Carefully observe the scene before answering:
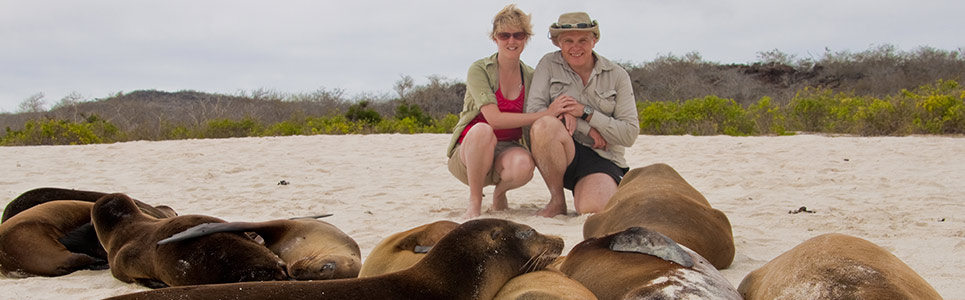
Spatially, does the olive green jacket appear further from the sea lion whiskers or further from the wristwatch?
the sea lion whiskers

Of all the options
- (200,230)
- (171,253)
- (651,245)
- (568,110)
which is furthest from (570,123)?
(171,253)

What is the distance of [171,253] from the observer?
3479mm

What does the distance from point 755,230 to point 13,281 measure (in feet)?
16.0

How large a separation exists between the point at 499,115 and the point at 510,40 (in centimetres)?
63

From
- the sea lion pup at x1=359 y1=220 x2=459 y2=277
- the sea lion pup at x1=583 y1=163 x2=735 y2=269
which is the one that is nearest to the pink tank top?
the sea lion pup at x1=583 y1=163 x2=735 y2=269

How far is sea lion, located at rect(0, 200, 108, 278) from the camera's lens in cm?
Answer: 423

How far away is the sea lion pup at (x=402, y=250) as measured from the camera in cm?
337

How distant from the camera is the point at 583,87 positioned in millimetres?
6426

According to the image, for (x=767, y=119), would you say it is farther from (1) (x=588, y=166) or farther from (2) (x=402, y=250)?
(2) (x=402, y=250)

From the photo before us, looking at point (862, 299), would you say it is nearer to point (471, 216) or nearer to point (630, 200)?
point (630, 200)

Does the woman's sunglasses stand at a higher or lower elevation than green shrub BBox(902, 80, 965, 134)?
higher

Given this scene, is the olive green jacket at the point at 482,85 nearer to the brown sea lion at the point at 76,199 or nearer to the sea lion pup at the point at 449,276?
the brown sea lion at the point at 76,199

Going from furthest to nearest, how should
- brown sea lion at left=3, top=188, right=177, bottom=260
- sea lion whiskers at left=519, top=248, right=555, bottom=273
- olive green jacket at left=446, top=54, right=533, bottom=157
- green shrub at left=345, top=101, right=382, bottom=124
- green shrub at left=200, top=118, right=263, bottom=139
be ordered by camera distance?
1. green shrub at left=345, top=101, right=382, bottom=124
2. green shrub at left=200, top=118, right=263, bottom=139
3. olive green jacket at left=446, top=54, right=533, bottom=157
4. brown sea lion at left=3, top=188, right=177, bottom=260
5. sea lion whiskers at left=519, top=248, right=555, bottom=273

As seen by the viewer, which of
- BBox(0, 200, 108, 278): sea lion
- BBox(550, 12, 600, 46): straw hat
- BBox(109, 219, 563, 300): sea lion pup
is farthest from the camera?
BBox(550, 12, 600, 46): straw hat
